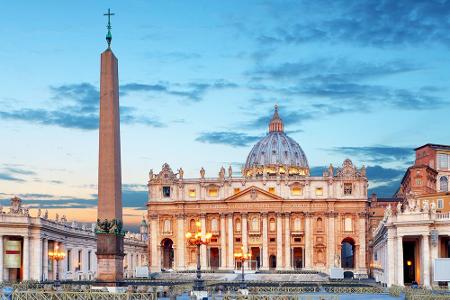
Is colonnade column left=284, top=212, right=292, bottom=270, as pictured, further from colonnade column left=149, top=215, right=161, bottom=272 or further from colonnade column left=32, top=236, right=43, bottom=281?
colonnade column left=32, top=236, right=43, bottom=281

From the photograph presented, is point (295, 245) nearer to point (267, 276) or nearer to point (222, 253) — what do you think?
point (222, 253)

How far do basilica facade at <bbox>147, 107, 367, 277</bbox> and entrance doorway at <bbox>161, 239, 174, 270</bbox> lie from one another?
1189mm

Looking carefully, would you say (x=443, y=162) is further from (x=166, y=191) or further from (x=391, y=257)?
(x=391, y=257)

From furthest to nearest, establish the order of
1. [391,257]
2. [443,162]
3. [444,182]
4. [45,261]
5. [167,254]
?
[167,254]
[443,162]
[444,182]
[45,261]
[391,257]

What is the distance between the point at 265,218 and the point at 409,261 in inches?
1820

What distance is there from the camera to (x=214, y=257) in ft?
439

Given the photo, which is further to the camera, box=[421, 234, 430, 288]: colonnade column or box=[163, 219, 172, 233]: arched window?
box=[163, 219, 172, 233]: arched window

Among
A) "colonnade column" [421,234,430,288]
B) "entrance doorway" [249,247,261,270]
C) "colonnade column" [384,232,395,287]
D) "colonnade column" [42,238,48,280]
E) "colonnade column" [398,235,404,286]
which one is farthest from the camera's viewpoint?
"entrance doorway" [249,247,261,270]

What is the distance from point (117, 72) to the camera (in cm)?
4097

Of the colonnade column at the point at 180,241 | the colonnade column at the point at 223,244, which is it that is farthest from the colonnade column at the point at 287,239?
the colonnade column at the point at 180,241

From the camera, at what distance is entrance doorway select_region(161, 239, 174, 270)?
440ft

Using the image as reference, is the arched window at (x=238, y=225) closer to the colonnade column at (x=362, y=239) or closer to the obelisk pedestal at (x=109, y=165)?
the colonnade column at (x=362, y=239)

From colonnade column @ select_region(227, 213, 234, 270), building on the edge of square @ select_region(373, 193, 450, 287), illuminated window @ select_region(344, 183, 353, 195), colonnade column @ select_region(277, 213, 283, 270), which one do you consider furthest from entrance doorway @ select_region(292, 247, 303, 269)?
building on the edge of square @ select_region(373, 193, 450, 287)

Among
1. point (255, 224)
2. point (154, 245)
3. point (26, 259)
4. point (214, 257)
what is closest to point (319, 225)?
point (255, 224)
